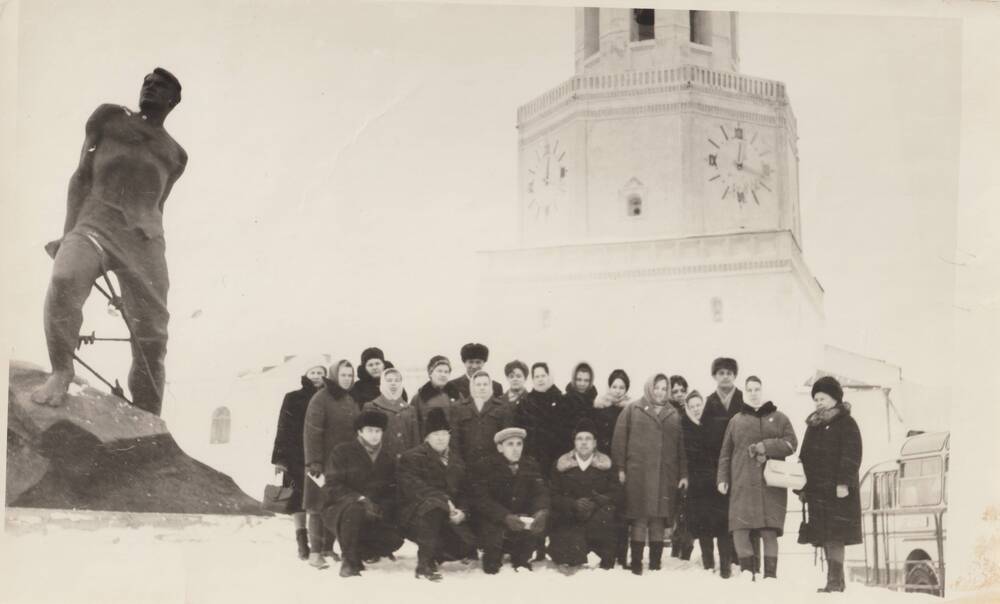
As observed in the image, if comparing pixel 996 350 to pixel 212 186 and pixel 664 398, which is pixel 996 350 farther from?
pixel 212 186

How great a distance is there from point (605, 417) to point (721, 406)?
2.09ft

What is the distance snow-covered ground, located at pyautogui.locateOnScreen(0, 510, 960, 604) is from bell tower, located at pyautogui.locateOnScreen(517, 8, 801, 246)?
1.90 meters

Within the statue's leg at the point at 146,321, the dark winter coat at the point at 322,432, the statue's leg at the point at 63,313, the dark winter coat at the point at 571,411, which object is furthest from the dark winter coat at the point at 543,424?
the statue's leg at the point at 63,313

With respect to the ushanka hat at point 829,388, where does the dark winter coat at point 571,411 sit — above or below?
below

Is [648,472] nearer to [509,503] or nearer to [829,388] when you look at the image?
[509,503]

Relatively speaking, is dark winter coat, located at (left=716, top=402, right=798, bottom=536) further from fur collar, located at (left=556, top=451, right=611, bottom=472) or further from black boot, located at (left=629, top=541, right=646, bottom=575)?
fur collar, located at (left=556, top=451, right=611, bottom=472)

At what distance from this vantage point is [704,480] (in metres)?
6.76

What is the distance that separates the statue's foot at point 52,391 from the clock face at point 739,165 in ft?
12.0

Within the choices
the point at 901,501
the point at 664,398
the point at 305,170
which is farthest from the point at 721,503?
the point at 305,170

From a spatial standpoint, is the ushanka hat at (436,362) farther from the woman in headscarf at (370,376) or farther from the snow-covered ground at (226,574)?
the snow-covered ground at (226,574)

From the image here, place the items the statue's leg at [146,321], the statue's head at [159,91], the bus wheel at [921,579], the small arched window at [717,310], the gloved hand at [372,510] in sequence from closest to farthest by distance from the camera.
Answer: the gloved hand at [372,510]
the statue's leg at [146,321]
the statue's head at [159,91]
the bus wheel at [921,579]
the small arched window at [717,310]

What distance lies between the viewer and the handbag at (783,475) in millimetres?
6727

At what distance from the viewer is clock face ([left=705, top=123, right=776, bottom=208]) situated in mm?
7367

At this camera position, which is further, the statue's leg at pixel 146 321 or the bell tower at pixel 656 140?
the bell tower at pixel 656 140
